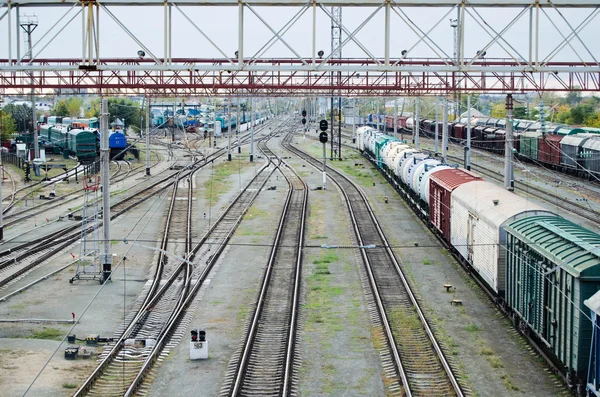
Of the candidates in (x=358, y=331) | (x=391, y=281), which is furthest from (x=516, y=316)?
(x=391, y=281)

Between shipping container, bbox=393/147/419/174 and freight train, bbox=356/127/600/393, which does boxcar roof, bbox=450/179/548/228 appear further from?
shipping container, bbox=393/147/419/174

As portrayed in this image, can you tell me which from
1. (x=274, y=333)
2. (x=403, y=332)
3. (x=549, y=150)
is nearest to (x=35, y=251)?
(x=274, y=333)

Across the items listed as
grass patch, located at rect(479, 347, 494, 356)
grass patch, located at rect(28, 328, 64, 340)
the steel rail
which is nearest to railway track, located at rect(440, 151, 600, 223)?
the steel rail

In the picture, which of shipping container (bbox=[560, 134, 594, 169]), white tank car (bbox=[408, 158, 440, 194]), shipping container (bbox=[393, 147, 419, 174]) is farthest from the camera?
shipping container (bbox=[560, 134, 594, 169])

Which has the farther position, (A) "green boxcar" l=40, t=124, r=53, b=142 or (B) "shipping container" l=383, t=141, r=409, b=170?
(A) "green boxcar" l=40, t=124, r=53, b=142

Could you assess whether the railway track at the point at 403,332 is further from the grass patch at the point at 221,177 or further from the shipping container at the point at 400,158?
the grass patch at the point at 221,177

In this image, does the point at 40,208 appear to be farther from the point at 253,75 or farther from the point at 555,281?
the point at 555,281

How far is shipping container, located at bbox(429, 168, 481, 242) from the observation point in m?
31.1

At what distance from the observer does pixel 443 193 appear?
1268 inches

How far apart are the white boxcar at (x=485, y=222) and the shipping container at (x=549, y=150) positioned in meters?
32.4

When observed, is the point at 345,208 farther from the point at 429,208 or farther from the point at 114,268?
the point at 114,268

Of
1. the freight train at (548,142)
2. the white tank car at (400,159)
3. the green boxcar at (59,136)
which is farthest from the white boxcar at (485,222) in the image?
the green boxcar at (59,136)

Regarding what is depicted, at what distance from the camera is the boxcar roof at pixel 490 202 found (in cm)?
2216

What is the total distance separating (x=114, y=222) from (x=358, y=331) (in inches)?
849
